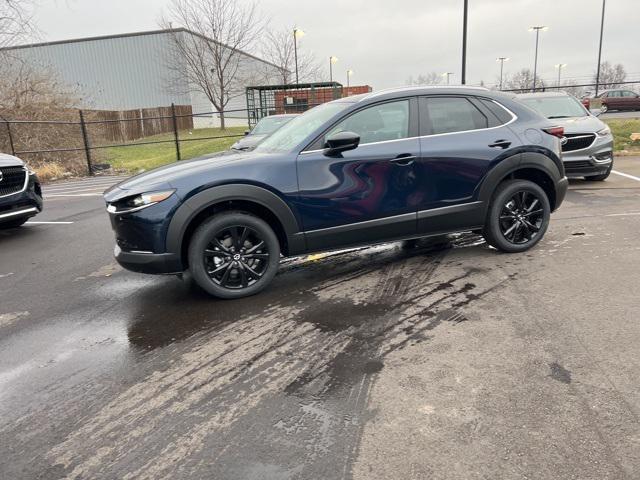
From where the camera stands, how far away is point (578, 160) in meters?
9.42

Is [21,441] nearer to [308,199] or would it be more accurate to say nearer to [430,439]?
[430,439]

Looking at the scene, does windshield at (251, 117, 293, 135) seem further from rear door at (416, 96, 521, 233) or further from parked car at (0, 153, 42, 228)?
rear door at (416, 96, 521, 233)

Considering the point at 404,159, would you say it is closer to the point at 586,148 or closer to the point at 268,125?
the point at 586,148

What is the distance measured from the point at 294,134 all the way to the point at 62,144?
16062 mm

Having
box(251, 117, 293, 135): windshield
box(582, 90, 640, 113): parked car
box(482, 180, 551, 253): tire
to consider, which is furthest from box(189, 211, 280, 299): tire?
box(582, 90, 640, 113): parked car

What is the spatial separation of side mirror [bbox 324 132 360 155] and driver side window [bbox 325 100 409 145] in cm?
19

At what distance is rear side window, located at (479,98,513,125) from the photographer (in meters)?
5.14

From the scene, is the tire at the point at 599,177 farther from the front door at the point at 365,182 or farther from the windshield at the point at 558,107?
the front door at the point at 365,182

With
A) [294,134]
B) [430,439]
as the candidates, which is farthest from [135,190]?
[430,439]

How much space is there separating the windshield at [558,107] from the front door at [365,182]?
22.3 ft

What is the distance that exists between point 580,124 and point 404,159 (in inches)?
262

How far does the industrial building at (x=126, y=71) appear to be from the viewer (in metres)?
43.5

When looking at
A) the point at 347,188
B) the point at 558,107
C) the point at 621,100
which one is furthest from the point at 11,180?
the point at 621,100

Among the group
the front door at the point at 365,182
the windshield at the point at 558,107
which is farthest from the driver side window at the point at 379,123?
the windshield at the point at 558,107
